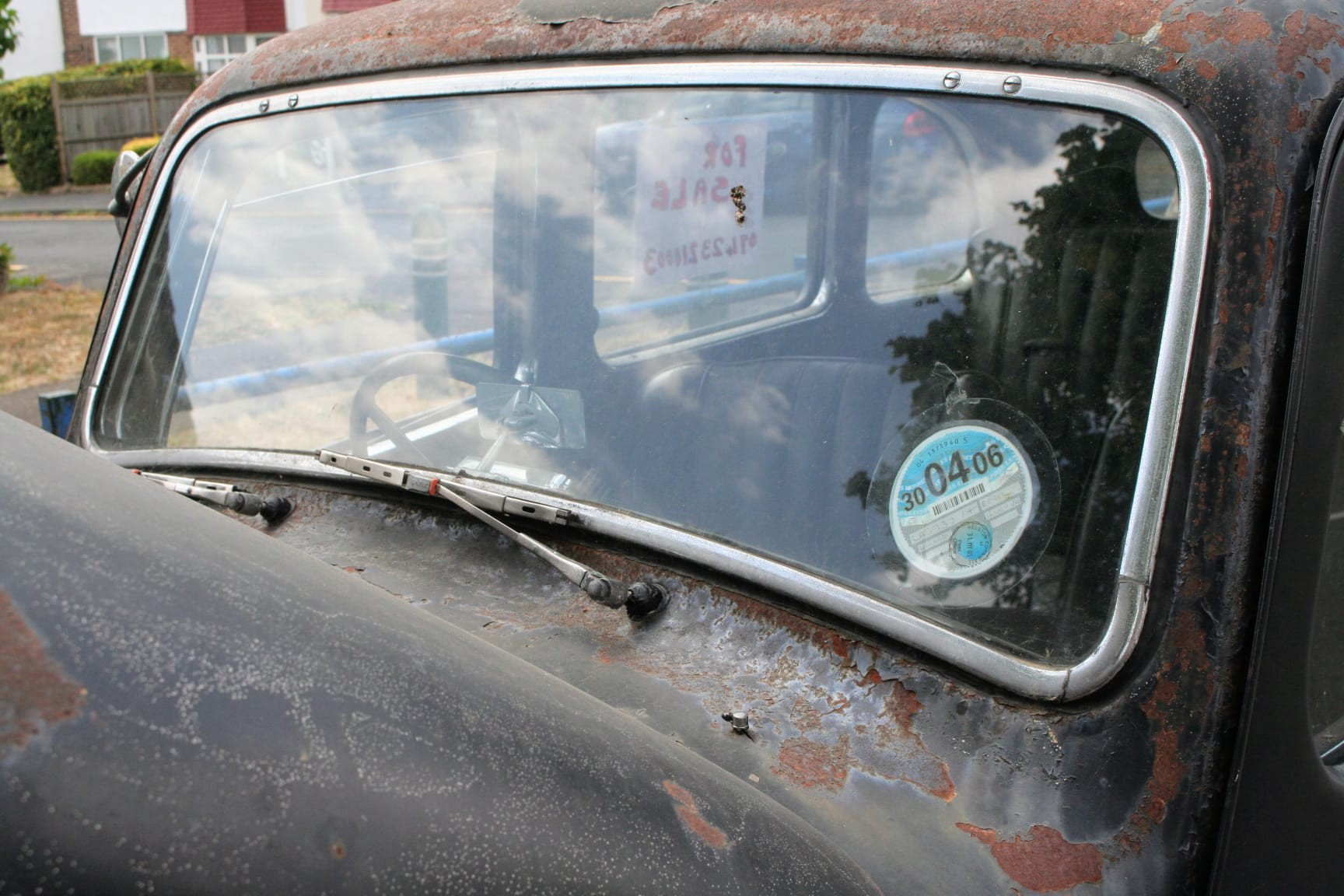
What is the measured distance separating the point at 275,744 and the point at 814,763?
0.67 metres

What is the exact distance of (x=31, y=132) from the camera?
23.5 m

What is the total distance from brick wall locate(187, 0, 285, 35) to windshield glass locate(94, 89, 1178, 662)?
85.4ft

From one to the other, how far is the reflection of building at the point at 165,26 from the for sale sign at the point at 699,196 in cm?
2512

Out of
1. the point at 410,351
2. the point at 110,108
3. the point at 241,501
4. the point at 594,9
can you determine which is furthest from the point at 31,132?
the point at 594,9

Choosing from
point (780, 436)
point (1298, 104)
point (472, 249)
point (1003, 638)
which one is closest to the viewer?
point (1298, 104)

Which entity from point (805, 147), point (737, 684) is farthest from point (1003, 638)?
point (805, 147)

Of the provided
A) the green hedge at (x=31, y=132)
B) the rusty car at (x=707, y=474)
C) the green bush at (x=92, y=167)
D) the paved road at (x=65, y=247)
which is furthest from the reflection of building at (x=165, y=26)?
the rusty car at (x=707, y=474)

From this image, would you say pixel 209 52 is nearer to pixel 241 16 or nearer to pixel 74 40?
pixel 241 16

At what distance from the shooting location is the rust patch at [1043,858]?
1127 mm

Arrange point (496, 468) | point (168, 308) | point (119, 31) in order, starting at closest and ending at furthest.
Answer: point (496, 468)
point (168, 308)
point (119, 31)

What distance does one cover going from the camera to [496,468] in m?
1.75

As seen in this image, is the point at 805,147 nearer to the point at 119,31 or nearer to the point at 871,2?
the point at 871,2

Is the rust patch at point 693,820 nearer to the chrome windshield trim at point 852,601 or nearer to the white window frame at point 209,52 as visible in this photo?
the chrome windshield trim at point 852,601

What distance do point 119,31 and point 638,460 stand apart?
33.9 meters
